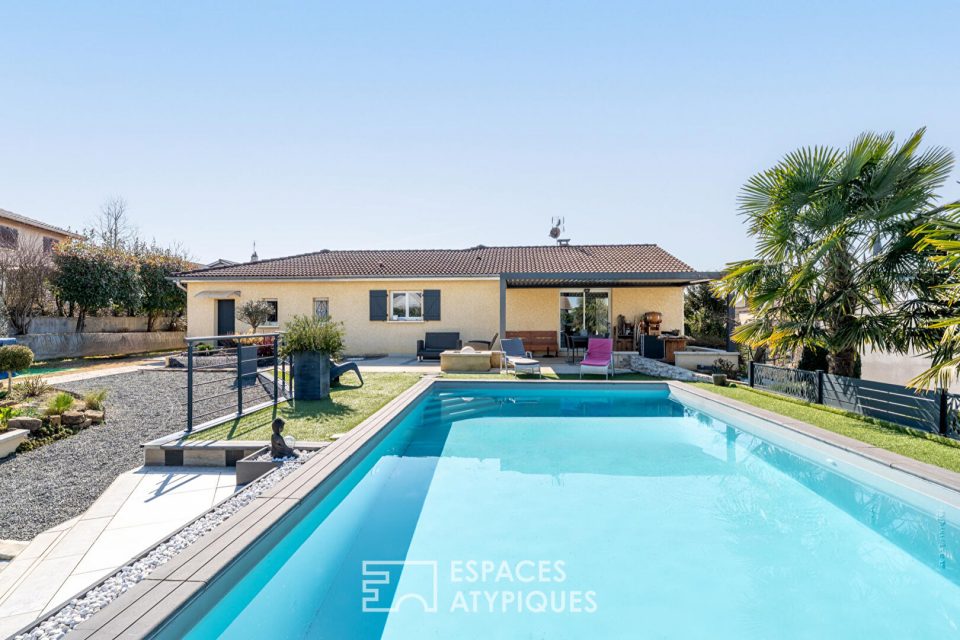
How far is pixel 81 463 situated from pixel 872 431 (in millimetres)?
9649

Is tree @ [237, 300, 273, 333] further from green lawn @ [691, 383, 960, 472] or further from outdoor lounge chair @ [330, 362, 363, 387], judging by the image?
green lawn @ [691, 383, 960, 472]

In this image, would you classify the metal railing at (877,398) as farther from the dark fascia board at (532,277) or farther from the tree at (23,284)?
the tree at (23,284)

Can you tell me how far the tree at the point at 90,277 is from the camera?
1711 cm

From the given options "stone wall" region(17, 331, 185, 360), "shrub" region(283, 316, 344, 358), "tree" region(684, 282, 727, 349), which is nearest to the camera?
"shrub" region(283, 316, 344, 358)

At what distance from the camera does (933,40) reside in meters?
8.07

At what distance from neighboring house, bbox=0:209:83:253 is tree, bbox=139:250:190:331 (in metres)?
5.93

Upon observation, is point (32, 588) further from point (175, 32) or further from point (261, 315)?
point (261, 315)

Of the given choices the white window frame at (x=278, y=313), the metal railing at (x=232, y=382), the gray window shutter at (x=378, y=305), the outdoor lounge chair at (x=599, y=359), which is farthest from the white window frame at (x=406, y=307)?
the outdoor lounge chair at (x=599, y=359)

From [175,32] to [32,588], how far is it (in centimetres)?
1068

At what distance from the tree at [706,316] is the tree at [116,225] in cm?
3614

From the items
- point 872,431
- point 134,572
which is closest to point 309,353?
point 134,572

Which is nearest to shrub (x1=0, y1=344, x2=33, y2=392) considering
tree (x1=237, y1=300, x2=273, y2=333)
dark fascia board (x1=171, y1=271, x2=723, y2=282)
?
tree (x1=237, y1=300, x2=273, y2=333)

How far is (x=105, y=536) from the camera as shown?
3.22 meters

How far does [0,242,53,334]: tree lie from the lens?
15.6m
